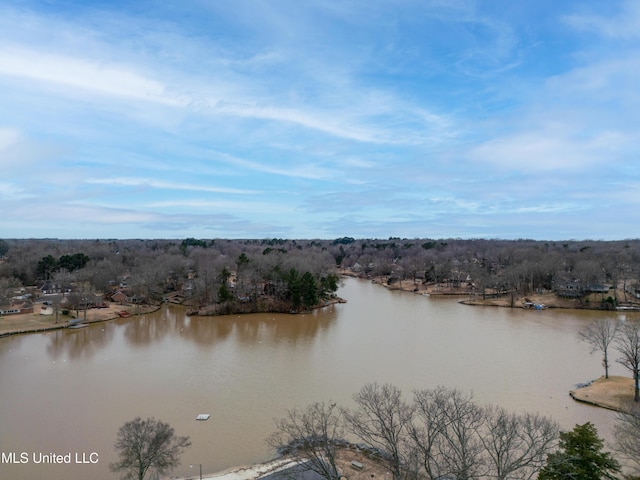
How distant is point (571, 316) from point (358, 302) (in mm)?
15754

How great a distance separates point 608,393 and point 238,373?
43.6 ft

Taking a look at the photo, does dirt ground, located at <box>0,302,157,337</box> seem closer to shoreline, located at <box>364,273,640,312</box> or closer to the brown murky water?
the brown murky water

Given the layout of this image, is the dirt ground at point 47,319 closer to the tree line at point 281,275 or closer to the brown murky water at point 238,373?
the brown murky water at point 238,373

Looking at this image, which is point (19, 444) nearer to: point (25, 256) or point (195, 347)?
point (195, 347)

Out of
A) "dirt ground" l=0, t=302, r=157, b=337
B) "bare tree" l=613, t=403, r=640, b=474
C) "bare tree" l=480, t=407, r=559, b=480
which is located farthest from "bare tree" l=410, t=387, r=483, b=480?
"dirt ground" l=0, t=302, r=157, b=337

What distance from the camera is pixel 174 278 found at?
38.8 m

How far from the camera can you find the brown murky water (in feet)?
36.4

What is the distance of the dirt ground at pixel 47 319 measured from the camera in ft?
81.0

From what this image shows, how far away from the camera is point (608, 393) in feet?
44.3

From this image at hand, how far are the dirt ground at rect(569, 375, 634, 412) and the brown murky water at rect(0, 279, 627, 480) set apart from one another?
0.47m

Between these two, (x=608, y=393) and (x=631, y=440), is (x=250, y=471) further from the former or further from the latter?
(x=608, y=393)

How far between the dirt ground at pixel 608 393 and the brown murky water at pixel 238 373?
1.53ft

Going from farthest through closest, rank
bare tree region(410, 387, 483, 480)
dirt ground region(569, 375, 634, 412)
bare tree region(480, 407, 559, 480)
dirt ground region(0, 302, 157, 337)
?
dirt ground region(0, 302, 157, 337), dirt ground region(569, 375, 634, 412), bare tree region(410, 387, 483, 480), bare tree region(480, 407, 559, 480)

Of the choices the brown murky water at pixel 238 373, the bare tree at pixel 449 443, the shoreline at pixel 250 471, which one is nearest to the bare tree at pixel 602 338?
the brown murky water at pixel 238 373
